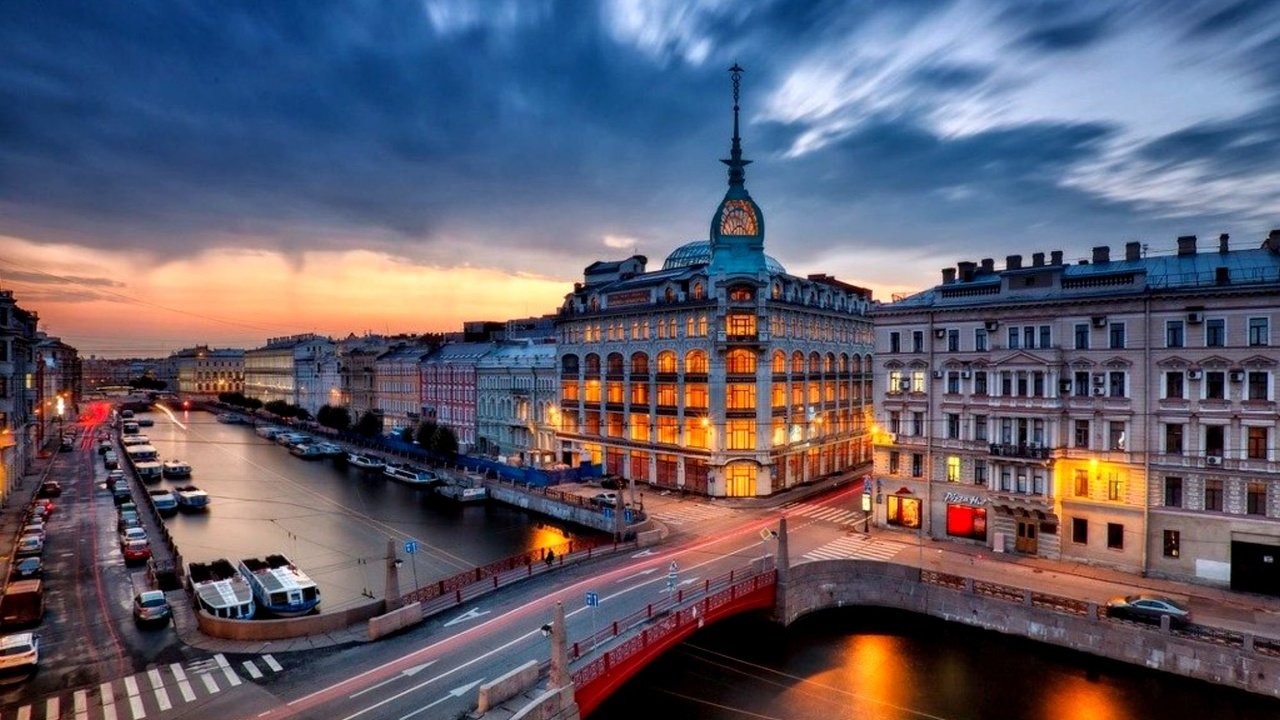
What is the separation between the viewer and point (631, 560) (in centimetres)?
3956

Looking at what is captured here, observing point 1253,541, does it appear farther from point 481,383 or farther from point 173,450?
point 173,450

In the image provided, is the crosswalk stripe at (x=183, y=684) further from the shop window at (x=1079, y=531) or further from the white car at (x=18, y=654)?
the shop window at (x=1079, y=531)

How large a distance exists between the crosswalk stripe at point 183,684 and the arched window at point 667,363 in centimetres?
4197

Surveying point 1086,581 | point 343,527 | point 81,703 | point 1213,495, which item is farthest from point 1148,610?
point 343,527

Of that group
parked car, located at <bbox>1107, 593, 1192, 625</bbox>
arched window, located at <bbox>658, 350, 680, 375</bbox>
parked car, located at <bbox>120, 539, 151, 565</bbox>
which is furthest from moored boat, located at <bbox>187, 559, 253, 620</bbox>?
parked car, located at <bbox>1107, 593, 1192, 625</bbox>

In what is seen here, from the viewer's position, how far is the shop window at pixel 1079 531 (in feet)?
126

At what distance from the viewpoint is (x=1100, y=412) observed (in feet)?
124

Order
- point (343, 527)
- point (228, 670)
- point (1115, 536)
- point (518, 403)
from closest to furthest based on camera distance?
point (228, 670)
point (1115, 536)
point (343, 527)
point (518, 403)

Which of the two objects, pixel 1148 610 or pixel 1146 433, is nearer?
pixel 1148 610

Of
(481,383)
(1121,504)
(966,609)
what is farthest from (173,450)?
(1121,504)

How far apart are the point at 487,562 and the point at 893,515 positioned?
92.0ft

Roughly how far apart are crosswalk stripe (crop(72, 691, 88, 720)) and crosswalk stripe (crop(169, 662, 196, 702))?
2.65m

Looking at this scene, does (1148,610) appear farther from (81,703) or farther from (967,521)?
(81,703)

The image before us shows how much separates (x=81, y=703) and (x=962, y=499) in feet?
144
